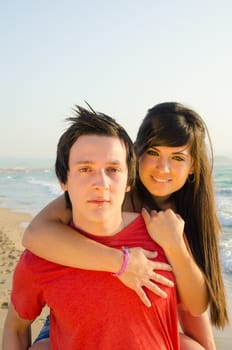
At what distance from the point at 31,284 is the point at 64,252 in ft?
0.69

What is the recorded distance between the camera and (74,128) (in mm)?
2141

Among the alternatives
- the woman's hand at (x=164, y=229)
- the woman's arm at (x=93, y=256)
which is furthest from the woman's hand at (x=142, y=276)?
the woman's hand at (x=164, y=229)

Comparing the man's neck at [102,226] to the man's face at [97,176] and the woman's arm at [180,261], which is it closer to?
the man's face at [97,176]

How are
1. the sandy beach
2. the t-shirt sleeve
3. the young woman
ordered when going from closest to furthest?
the t-shirt sleeve < the young woman < the sandy beach

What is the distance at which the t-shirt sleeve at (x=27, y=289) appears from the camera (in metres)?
2.14

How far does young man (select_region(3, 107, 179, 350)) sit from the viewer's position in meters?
2.02

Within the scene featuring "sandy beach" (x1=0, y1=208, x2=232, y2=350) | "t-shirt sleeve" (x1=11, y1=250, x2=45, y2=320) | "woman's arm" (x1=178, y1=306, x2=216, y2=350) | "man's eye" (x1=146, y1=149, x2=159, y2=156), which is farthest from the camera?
"sandy beach" (x1=0, y1=208, x2=232, y2=350)

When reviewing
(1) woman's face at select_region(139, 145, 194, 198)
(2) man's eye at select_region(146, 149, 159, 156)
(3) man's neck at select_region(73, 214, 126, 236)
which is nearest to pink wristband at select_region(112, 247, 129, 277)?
(3) man's neck at select_region(73, 214, 126, 236)

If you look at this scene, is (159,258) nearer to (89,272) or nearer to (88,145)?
(89,272)

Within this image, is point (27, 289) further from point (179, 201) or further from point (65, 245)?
point (179, 201)

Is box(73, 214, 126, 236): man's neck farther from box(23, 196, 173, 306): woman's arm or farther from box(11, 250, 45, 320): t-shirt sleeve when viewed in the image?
box(11, 250, 45, 320): t-shirt sleeve

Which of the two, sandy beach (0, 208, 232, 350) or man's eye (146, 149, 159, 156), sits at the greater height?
man's eye (146, 149, 159, 156)

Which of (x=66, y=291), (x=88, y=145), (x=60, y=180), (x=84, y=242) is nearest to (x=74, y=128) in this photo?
(x=88, y=145)

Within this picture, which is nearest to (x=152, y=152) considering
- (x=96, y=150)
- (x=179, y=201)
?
(x=179, y=201)
